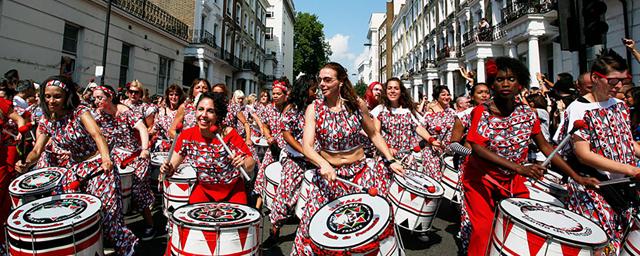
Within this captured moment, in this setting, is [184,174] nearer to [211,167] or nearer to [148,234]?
[148,234]

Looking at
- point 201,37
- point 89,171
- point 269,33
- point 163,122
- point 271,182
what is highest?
point 269,33

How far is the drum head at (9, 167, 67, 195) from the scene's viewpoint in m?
3.33

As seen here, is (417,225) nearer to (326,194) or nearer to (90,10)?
(326,194)

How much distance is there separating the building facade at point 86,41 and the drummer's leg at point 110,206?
854cm

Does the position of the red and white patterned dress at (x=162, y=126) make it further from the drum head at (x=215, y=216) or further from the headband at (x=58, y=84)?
the drum head at (x=215, y=216)

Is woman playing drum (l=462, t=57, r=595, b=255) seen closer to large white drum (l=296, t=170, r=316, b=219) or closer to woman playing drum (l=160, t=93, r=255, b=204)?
large white drum (l=296, t=170, r=316, b=219)

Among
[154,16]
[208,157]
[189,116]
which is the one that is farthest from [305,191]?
[154,16]

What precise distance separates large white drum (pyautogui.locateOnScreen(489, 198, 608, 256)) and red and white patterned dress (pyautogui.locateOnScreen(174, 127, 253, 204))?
222 cm

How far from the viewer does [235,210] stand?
282 centimetres

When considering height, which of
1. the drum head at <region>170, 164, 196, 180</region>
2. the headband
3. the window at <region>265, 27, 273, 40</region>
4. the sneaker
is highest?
the window at <region>265, 27, 273, 40</region>

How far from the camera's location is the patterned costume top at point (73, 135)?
10.9 ft

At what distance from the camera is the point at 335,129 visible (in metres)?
3.02

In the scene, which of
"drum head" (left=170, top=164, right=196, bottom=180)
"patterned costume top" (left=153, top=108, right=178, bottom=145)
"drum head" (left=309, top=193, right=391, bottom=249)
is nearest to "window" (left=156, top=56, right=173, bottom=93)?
"patterned costume top" (left=153, top=108, right=178, bottom=145)

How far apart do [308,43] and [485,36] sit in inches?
1780
